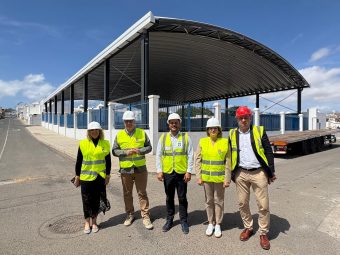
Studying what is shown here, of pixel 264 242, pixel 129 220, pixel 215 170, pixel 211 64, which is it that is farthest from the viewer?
pixel 211 64

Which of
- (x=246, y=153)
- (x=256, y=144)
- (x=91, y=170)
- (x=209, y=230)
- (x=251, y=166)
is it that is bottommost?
(x=209, y=230)

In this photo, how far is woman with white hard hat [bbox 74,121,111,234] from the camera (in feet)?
14.5

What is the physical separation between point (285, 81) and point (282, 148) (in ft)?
52.1

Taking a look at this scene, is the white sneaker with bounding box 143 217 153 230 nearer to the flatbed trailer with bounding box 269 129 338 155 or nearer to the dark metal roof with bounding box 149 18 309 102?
the flatbed trailer with bounding box 269 129 338 155

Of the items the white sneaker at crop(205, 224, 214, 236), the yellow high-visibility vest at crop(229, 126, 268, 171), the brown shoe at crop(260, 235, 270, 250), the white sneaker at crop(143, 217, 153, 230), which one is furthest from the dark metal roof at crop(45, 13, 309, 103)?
the brown shoe at crop(260, 235, 270, 250)

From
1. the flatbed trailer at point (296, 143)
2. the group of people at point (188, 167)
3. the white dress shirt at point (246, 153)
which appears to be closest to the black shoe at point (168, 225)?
the group of people at point (188, 167)

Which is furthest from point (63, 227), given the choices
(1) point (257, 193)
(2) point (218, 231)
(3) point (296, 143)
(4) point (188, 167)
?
(3) point (296, 143)

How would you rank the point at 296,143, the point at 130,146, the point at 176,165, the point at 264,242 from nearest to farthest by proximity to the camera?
the point at 264,242 → the point at 176,165 → the point at 130,146 → the point at 296,143

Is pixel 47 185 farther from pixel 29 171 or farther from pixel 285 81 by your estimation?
pixel 285 81

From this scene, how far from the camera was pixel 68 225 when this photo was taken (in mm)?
4641

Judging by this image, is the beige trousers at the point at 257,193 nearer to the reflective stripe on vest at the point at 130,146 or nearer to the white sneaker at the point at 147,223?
the white sneaker at the point at 147,223

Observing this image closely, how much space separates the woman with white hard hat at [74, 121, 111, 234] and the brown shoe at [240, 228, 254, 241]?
215 cm

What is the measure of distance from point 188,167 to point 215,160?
1.54 feet

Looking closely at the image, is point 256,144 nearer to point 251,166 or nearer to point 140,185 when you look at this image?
point 251,166
